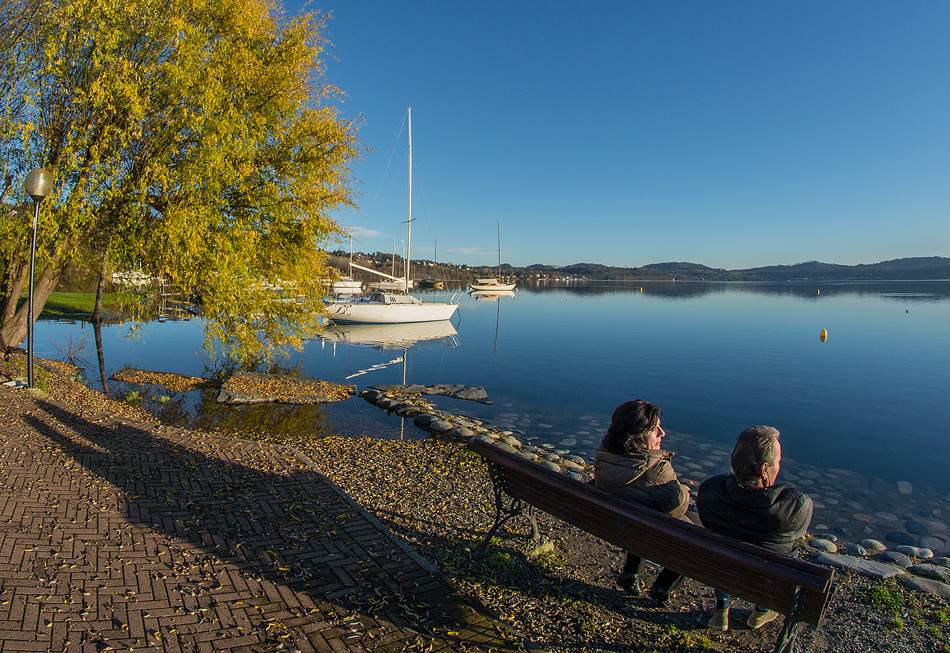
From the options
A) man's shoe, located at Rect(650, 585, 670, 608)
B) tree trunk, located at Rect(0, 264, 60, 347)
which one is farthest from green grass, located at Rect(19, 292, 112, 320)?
man's shoe, located at Rect(650, 585, 670, 608)

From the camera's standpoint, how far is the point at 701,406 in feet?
51.0

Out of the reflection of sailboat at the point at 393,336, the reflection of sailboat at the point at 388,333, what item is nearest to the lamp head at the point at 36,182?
the reflection of sailboat at the point at 393,336

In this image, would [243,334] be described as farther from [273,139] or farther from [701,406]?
[701,406]

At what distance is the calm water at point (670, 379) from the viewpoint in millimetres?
11984

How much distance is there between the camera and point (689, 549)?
367 cm

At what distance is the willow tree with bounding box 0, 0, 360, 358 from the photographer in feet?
40.3

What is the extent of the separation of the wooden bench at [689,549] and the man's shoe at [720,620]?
76cm

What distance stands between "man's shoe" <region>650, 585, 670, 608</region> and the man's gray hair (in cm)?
126

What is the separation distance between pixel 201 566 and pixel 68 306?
38008 millimetres

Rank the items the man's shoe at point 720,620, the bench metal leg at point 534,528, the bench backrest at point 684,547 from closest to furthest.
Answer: the bench backrest at point 684,547, the man's shoe at point 720,620, the bench metal leg at point 534,528

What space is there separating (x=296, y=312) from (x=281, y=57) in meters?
6.85

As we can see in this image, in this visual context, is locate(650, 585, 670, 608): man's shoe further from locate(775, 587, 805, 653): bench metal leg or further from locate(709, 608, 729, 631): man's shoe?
locate(775, 587, 805, 653): bench metal leg

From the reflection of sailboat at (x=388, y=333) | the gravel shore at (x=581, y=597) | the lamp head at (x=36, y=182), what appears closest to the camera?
the gravel shore at (x=581, y=597)

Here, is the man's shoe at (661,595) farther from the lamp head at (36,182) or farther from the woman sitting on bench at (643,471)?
the lamp head at (36,182)
